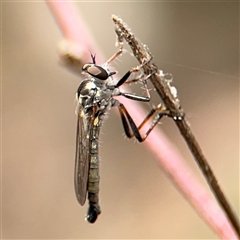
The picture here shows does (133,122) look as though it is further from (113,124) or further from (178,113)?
(113,124)

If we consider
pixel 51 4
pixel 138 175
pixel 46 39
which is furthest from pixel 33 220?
pixel 51 4

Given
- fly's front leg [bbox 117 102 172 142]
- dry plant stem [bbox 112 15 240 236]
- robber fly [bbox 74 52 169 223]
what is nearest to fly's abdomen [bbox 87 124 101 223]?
robber fly [bbox 74 52 169 223]

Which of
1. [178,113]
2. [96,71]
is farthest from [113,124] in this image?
[178,113]

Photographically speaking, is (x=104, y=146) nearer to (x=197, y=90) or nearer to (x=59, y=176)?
(x=59, y=176)

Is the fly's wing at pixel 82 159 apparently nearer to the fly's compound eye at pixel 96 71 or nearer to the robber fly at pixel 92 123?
the robber fly at pixel 92 123

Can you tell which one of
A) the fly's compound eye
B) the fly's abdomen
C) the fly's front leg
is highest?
A: the fly's compound eye

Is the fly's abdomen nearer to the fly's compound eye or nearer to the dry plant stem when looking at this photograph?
the fly's compound eye
